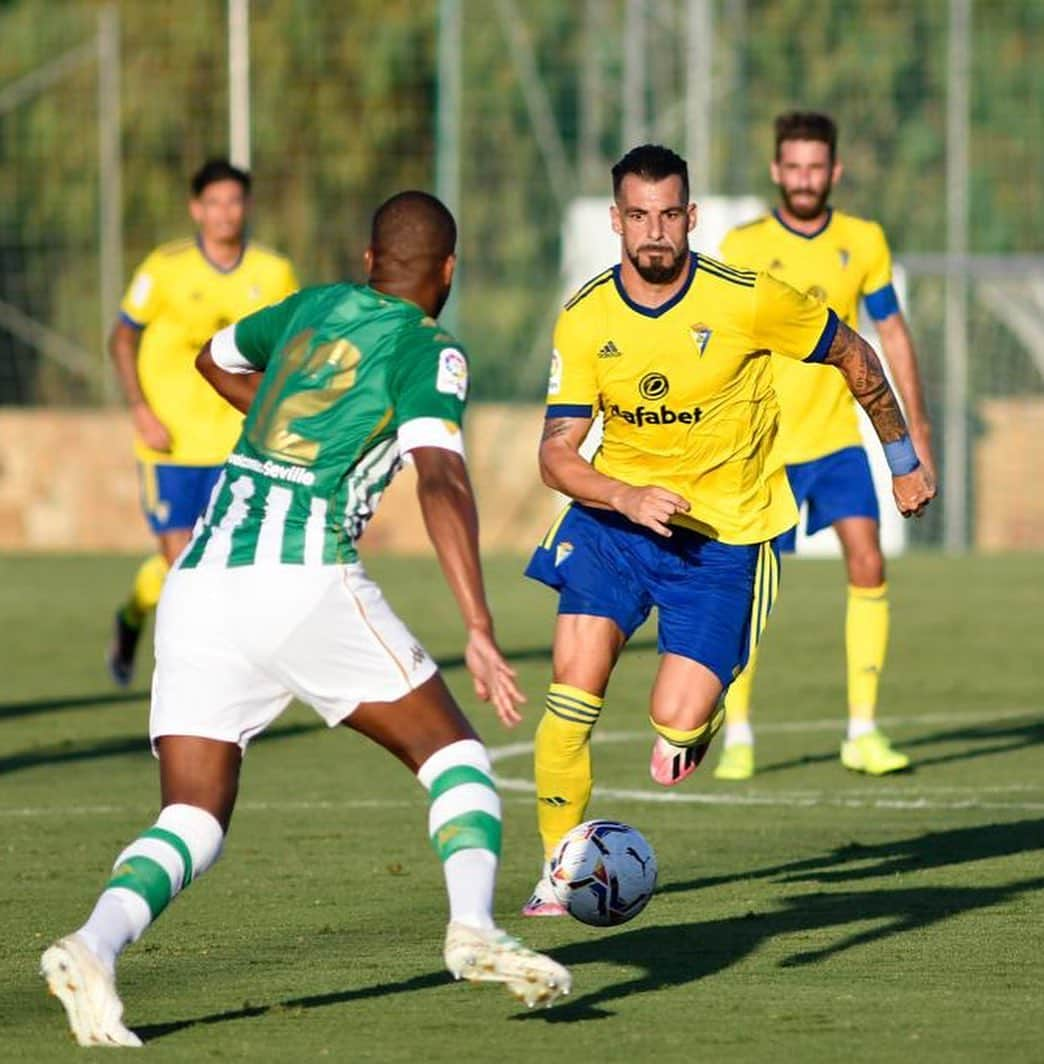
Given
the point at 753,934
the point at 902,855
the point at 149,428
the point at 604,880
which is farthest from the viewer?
the point at 149,428

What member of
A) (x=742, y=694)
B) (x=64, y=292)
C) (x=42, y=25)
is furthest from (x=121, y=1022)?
(x=42, y=25)

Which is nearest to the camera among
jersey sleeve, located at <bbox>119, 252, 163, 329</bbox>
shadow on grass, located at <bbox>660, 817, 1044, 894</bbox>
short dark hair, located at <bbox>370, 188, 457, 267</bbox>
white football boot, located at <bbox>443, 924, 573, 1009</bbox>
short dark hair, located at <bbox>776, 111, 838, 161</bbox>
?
white football boot, located at <bbox>443, 924, 573, 1009</bbox>

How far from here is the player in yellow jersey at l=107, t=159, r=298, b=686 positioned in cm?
1304

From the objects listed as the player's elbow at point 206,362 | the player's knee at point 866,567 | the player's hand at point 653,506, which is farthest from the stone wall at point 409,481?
the player's elbow at point 206,362

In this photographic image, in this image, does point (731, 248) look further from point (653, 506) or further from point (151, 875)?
point (151, 875)

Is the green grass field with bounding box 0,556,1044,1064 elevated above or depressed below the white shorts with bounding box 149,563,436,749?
below

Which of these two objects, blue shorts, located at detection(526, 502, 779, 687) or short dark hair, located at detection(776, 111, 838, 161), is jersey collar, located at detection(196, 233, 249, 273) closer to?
short dark hair, located at detection(776, 111, 838, 161)

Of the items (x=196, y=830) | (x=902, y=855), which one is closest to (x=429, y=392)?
(x=196, y=830)

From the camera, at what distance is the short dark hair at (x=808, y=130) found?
1060 cm

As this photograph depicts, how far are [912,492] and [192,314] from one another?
6.21 metres

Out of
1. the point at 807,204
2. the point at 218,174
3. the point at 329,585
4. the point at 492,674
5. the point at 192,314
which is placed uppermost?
the point at 218,174

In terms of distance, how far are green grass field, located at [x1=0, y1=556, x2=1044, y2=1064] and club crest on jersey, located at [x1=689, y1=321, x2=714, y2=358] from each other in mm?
1647

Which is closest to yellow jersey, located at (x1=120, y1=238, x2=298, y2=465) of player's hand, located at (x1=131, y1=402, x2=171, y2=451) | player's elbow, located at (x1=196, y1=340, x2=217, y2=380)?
player's hand, located at (x1=131, y1=402, x2=171, y2=451)

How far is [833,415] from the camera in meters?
11.1
